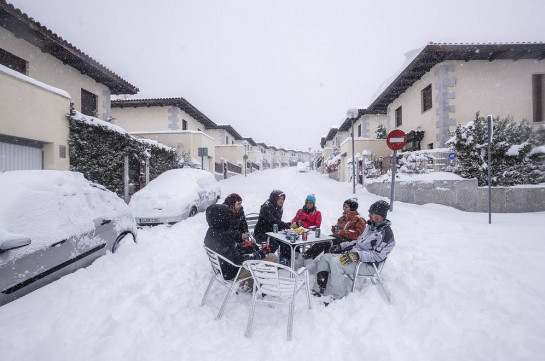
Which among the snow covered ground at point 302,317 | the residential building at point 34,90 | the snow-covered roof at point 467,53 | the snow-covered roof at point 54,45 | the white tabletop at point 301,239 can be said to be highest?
the snow-covered roof at point 467,53

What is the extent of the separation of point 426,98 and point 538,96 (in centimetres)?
471

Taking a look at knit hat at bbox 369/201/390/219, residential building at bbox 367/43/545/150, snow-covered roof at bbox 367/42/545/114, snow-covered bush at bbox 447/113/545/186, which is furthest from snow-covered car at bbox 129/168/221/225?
snow-covered roof at bbox 367/42/545/114

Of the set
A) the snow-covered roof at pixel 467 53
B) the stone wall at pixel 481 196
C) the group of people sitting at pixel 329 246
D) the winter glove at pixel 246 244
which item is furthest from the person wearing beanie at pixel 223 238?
the snow-covered roof at pixel 467 53

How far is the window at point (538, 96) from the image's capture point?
12812mm

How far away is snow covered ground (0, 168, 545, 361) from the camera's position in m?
2.69

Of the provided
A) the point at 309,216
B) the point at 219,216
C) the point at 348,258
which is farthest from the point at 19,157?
the point at 348,258

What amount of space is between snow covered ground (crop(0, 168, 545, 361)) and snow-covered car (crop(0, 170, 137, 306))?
202 millimetres

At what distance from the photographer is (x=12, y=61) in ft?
31.0

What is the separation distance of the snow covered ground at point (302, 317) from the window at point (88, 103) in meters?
11.2

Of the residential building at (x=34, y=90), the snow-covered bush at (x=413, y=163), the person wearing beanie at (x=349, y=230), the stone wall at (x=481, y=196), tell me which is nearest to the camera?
the person wearing beanie at (x=349, y=230)

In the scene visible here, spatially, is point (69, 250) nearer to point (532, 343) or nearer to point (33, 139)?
point (532, 343)

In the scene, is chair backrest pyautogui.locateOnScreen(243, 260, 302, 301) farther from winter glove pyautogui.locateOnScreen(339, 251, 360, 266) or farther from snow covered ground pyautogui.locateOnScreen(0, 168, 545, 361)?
winter glove pyautogui.locateOnScreen(339, 251, 360, 266)

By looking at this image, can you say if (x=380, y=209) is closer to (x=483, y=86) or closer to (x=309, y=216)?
(x=309, y=216)

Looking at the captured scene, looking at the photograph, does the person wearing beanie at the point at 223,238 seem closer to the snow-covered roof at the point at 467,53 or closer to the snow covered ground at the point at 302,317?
the snow covered ground at the point at 302,317
